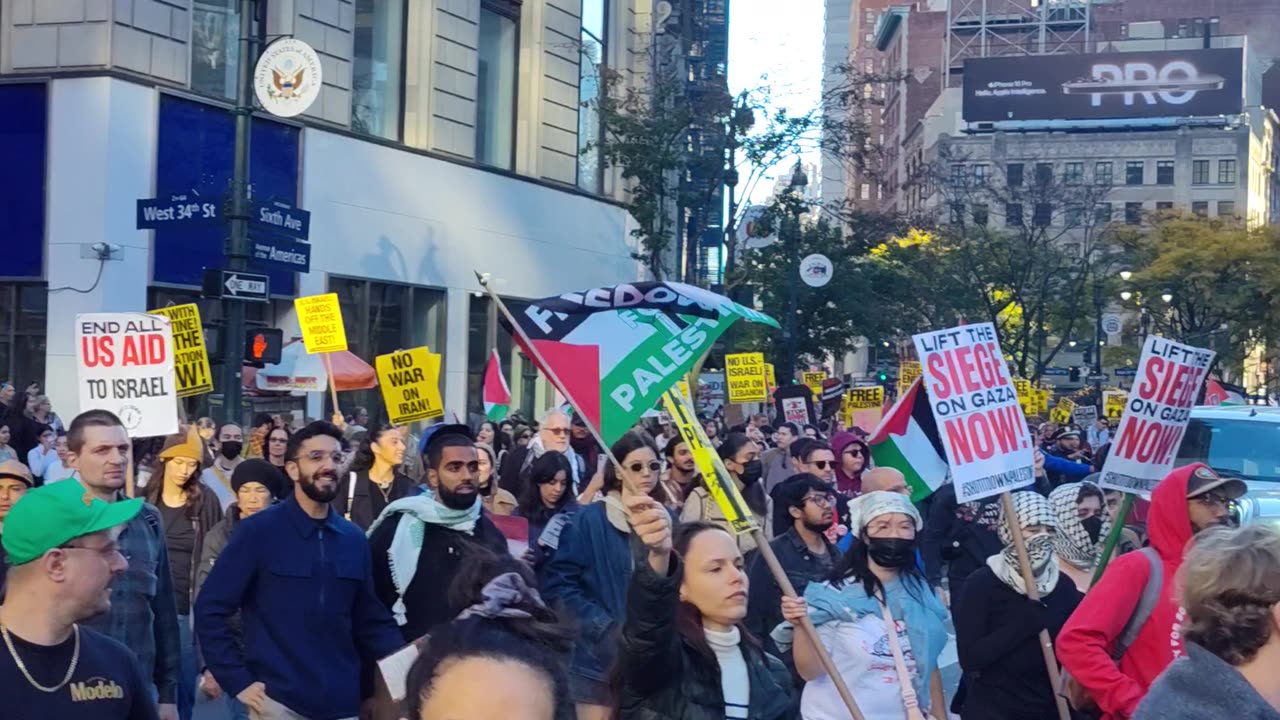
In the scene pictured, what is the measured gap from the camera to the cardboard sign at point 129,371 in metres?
9.76

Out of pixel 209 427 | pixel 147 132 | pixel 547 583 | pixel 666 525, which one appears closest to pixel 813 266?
pixel 147 132

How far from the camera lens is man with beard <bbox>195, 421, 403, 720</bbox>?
604 cm

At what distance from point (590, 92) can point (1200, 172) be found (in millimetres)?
72841

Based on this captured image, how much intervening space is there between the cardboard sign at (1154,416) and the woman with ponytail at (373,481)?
4445 millimetres

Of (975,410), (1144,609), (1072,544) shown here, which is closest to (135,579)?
(975,410)

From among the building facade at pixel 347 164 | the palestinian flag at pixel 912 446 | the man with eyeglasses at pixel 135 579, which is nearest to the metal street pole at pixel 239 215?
the building facade at pixel 347 164

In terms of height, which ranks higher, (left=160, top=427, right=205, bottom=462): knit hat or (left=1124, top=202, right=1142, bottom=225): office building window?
(left=1124, top=202, right=1142, bottom=225): office building window

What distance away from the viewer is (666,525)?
459 centimetres

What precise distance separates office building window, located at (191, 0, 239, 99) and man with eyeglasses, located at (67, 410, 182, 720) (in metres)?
17.7

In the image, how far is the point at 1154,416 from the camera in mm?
7832

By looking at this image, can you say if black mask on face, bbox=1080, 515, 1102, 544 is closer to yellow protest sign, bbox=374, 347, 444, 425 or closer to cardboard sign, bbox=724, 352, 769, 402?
yellow protest sign, bbox=374, 347, 444, 425

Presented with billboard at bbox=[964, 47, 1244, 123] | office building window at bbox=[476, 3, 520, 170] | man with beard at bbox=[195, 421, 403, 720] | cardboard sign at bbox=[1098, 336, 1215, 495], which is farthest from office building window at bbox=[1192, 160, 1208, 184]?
man with beard at bbox=[195, 421, 403, 720]

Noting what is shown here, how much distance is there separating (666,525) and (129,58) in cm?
1953

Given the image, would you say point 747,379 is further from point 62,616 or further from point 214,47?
point 62,616
